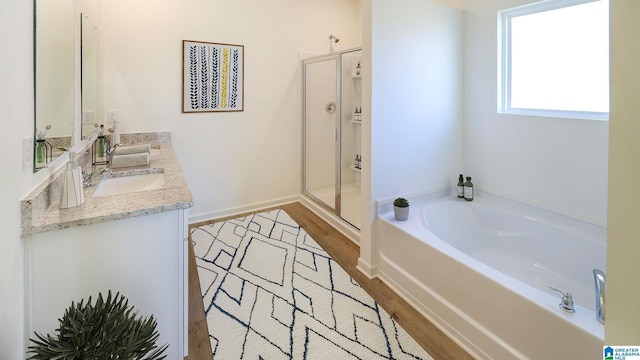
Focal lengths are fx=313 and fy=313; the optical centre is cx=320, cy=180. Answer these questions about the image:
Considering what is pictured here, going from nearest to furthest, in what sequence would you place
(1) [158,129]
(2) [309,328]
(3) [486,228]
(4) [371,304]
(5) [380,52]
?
(2) [309,328] < (4) [371,304] < (5) [380,52] < (3) [486,228] < (1) [158,129]

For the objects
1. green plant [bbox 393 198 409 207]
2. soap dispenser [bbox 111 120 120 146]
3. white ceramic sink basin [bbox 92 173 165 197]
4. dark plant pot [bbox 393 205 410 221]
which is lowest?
dark plant pot [bbox 393 205 410 221]

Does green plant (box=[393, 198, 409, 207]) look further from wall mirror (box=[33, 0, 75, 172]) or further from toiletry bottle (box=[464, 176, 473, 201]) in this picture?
wall mirror (box=[33, 0, 75, 172])

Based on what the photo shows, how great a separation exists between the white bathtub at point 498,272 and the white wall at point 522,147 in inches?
5.1

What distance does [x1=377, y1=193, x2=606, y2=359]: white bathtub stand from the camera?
1357 mm

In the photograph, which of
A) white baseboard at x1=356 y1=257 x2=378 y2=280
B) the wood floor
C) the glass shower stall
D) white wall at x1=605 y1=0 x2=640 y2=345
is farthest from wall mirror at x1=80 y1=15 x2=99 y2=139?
white wall at x1=605 y1=0 x2=640 y2=345

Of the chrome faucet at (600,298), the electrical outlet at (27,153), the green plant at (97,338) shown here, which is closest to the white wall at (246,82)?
the electrical outlet at (27,153)

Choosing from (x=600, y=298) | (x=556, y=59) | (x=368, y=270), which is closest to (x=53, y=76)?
(x=368, y=270)

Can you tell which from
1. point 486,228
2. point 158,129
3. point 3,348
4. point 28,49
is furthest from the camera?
point 158,129

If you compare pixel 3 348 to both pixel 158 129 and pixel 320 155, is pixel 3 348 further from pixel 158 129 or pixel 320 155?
pixel 320 155

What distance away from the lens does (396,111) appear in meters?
2.31

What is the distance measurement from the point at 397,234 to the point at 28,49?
A: 209 centimetres

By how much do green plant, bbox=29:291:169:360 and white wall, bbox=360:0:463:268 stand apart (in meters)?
1.63

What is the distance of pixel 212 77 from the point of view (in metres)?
3.26

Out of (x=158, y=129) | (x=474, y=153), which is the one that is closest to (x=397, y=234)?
(x=474, y=153)
